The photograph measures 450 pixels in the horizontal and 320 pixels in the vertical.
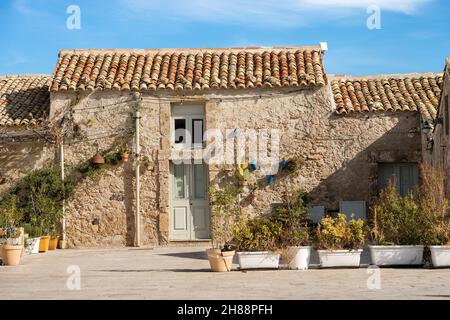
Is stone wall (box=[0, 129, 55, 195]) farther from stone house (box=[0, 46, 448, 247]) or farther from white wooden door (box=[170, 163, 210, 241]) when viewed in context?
white wooden door (box=[170, 163, 210, 241])

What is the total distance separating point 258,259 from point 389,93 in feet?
30.6

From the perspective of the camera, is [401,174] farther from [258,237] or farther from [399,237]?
[258,237]

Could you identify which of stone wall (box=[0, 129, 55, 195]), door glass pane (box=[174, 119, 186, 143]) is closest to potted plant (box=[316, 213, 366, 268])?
door glass pane (box=[174, 119, 186, 143])

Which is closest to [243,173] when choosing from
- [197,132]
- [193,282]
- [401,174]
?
[197,132]

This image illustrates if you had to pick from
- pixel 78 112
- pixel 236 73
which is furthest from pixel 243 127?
pixel 78 112

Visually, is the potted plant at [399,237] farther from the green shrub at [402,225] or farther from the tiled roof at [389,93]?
the tiled roof at [389,93]

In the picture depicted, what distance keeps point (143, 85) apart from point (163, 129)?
1.25 metres

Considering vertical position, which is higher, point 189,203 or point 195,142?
point 195,142

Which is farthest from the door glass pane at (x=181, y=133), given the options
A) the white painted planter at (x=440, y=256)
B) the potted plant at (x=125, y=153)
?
the white painted planter at (x=440, y=256)

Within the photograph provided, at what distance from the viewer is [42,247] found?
19.1 m

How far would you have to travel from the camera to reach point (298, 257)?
44.7 ft

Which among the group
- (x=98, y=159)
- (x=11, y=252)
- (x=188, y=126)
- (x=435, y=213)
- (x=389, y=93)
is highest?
(x=389, y=93)
